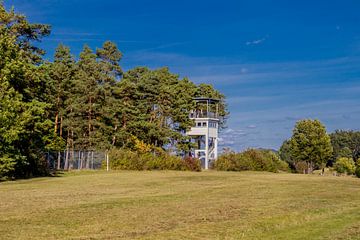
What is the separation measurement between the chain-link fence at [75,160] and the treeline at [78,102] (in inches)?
20.4

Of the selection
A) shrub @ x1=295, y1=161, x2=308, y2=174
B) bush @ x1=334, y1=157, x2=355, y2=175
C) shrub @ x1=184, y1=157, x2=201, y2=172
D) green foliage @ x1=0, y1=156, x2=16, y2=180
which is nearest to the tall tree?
green foliage @ x1=0, y1=156, x2=16, y2=180

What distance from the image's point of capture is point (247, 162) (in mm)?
54312

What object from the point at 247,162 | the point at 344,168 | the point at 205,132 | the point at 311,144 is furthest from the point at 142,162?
the point at 344,168

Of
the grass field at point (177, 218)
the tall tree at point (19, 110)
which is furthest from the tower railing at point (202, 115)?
the grass field at point (177, 218)

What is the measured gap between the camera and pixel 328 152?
68688 mm

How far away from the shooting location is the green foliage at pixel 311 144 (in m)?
68.5

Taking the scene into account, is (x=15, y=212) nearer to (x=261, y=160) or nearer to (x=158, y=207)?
(x=158, y=207)

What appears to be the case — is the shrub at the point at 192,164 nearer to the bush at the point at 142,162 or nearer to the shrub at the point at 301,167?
the bush at the point at 142,162

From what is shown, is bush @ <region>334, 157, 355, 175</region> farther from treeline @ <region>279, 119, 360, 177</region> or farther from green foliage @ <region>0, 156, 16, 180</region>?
green foliage @ <region>0, 156, 16, 180</region>

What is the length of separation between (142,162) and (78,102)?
12845 mm

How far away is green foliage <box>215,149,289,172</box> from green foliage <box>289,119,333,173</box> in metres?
14.3

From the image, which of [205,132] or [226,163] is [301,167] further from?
[226,163]

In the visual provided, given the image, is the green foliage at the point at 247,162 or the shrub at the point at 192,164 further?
the green foliage at the point at 247,162

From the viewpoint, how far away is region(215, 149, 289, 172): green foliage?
176 ft
